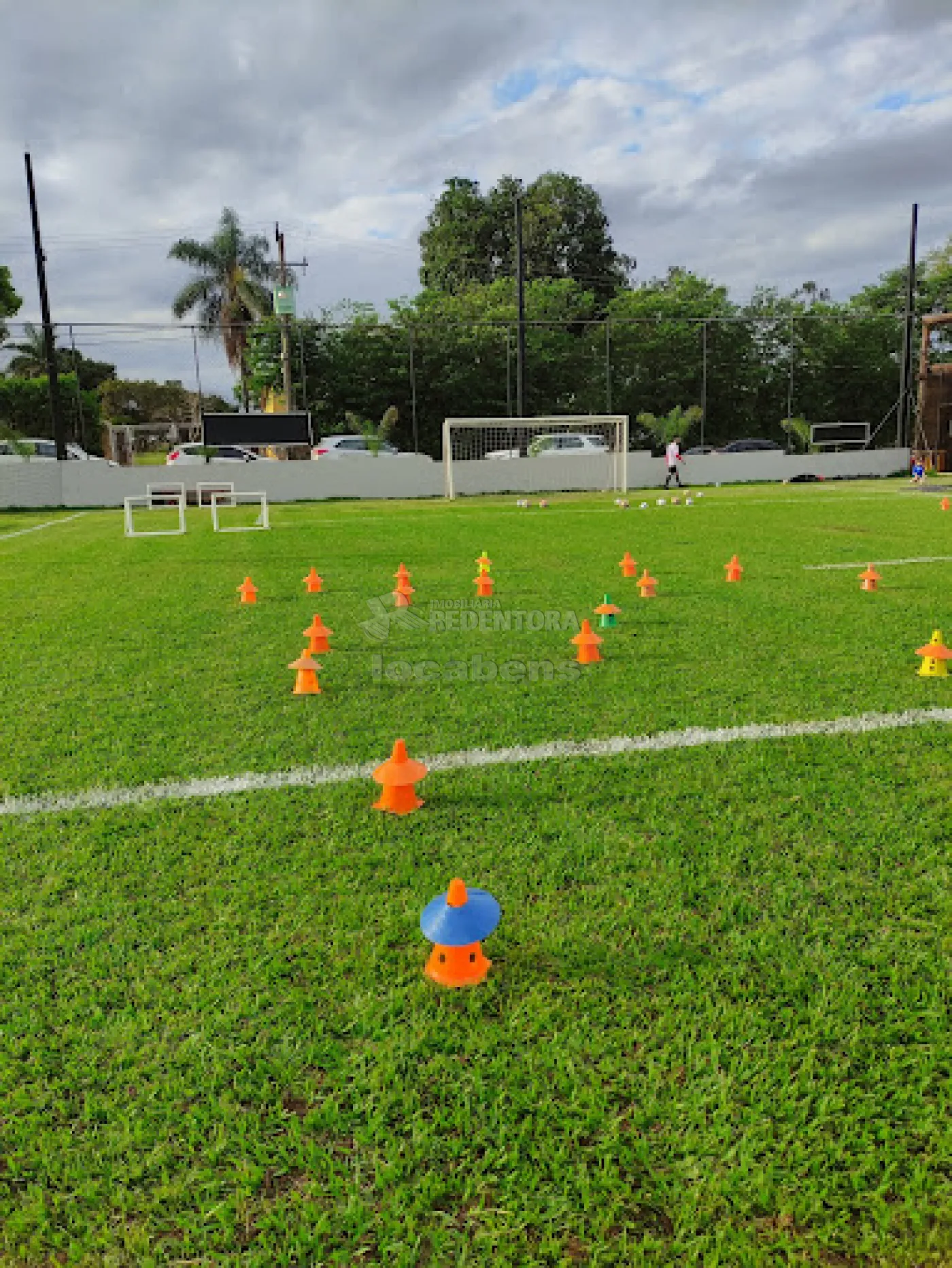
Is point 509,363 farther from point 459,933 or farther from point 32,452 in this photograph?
point 459,933

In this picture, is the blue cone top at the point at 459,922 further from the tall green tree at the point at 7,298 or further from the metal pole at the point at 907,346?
the metal pole at the point at 907,346

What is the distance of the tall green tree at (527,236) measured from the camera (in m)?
45.8

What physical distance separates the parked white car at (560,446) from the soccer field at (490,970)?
21.0 meters

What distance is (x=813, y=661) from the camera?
13.9 ft

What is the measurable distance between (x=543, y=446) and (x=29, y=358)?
25.2 metres

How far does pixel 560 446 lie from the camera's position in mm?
24828

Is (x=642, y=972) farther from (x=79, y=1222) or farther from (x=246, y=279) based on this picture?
(x=246, y=279)

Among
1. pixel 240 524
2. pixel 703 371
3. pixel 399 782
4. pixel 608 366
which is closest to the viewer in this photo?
pixel 399 782

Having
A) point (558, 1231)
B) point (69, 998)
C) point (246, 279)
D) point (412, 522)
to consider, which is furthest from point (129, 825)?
point (246, 279)

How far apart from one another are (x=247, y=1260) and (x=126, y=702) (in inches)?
116

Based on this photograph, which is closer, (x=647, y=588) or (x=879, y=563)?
(x=647, y=588)

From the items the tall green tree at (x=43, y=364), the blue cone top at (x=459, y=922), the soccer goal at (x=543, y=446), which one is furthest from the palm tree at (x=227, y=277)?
the blue cone top at (x=459, y=922)

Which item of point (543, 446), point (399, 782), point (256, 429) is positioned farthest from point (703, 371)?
point (399, 782)

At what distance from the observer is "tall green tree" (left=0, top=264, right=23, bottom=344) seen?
2389 cm
